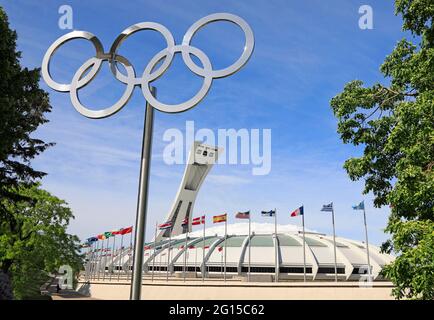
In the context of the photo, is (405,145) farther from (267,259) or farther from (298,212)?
(267,259)

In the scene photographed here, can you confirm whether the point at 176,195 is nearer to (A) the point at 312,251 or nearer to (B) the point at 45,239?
(A) the point at 312,251

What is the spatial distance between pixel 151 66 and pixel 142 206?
406cm

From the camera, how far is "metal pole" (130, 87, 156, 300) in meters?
9.45

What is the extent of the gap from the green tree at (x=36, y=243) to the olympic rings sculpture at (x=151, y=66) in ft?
72.1

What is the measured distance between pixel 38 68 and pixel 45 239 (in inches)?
649

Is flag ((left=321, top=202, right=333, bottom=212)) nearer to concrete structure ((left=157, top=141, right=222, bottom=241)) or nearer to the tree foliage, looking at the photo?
the tree foliage

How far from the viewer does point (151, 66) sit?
1106 centimetres

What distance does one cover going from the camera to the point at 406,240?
1420cm

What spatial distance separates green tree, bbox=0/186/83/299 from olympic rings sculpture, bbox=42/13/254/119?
21976mm

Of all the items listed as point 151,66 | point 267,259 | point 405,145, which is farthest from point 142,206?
point 267,259

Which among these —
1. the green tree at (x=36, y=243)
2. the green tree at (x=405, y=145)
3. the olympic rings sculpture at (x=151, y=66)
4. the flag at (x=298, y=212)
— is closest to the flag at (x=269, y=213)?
the flag at (x=298, y=212)

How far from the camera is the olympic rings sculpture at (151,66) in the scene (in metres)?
10.7
